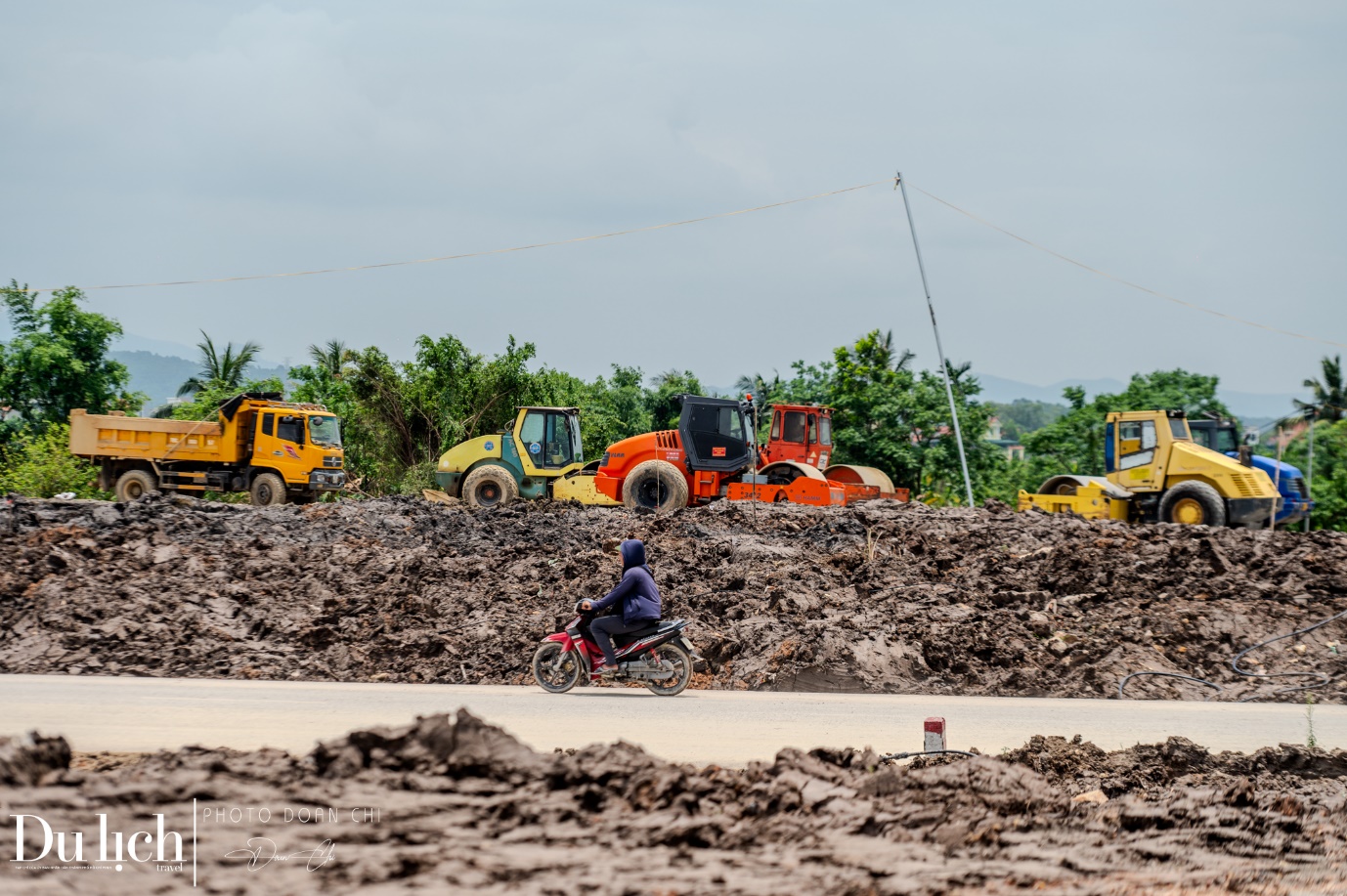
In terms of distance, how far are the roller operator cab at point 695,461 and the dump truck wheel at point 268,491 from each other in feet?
37.5

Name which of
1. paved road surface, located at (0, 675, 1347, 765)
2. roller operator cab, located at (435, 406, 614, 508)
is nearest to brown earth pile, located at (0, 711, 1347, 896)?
paved road surface, located at (0, 675, 1347, 765)

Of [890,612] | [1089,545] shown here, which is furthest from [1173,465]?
[890,612]

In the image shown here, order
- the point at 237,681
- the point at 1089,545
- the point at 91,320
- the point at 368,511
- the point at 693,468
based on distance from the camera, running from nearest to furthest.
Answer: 1. the point at 237,681
2. the point at 1089,545
3. the point at 368,511
4. the point at 693,468
5. the point at 91,320

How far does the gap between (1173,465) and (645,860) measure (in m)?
24.9

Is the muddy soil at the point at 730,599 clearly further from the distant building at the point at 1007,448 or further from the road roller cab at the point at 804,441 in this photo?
the distant building at the point at 1007,448

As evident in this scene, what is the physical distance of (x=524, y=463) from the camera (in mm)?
27953

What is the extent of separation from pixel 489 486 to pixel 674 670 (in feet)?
56.6

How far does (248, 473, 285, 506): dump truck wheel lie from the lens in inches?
1244

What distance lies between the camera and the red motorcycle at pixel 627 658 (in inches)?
442

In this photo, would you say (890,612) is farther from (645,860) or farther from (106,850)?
(106,850)

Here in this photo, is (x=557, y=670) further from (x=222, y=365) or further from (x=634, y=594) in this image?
(x=222, y=365)

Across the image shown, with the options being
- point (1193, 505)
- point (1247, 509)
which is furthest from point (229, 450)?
point (1247, 509)

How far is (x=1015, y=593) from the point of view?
52.5 feet

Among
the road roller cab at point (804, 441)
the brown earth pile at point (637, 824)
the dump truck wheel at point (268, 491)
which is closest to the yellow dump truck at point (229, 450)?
the dump truck wheel at point (268, 491)
